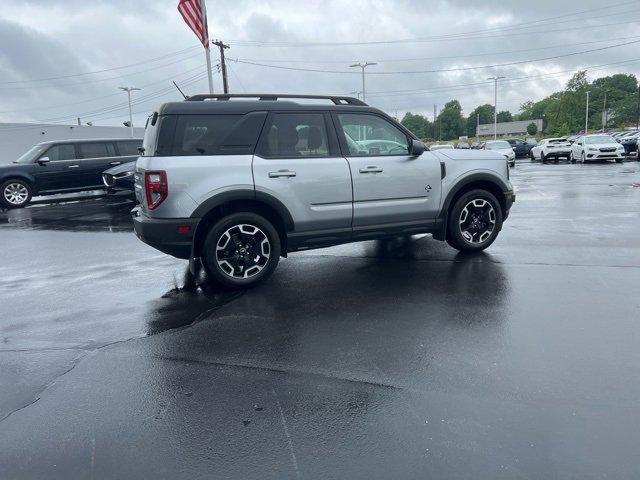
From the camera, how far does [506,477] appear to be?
8.48 ft

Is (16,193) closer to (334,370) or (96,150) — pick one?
(96,150)

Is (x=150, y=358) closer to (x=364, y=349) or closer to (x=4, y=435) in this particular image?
(x=4, y=435)

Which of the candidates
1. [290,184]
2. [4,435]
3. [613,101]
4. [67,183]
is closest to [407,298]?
[290,184]

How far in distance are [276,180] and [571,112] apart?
358 ft

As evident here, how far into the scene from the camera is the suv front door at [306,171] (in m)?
5.83

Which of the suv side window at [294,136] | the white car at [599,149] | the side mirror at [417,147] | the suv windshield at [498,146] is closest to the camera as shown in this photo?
the suv side window at [294,136]

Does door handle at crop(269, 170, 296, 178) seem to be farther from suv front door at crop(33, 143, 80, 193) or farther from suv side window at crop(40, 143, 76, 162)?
suv side window at crop(40, 143, 76, 162)

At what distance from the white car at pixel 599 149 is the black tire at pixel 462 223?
23.3 m

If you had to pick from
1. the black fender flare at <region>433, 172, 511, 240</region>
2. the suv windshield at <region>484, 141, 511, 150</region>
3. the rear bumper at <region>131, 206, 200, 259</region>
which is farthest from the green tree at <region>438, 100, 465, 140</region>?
the rear bumper at <region>131, 206, 200, 259</region>

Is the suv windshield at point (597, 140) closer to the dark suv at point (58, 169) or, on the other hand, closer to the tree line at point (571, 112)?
the dark suv at point (58, 169)

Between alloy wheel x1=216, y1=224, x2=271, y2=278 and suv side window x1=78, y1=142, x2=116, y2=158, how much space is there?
11.8 m

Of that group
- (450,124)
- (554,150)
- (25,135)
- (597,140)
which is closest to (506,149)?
(554,150)

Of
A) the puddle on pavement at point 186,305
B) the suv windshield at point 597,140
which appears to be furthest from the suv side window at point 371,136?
the suv windshield at point 597,140

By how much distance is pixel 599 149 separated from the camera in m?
26.8
